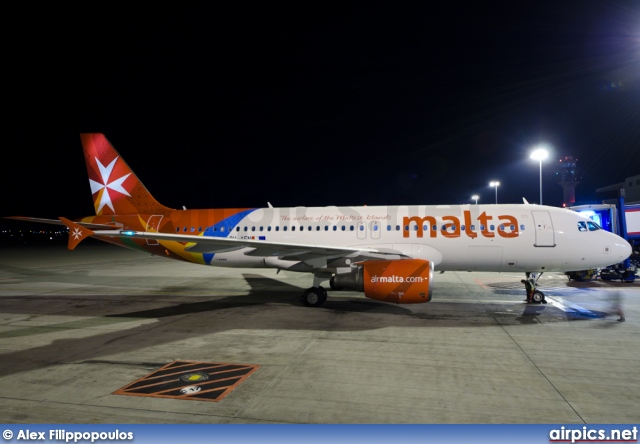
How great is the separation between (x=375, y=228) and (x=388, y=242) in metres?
0.73

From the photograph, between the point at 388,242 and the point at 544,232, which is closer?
the point at 544,232

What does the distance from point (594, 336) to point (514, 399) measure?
200 inches

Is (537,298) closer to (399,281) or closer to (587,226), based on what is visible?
(587,226)

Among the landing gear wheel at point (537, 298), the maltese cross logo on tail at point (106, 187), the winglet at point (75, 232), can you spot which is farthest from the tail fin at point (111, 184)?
the landing gear wheel at point (537, 298)

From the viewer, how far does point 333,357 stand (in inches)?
323

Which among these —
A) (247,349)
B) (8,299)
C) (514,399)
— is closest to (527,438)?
(514,399)

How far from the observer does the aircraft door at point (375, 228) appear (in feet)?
47.0

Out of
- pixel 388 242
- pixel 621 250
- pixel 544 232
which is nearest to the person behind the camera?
pixel 621 250

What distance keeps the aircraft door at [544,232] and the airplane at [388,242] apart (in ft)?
0.10

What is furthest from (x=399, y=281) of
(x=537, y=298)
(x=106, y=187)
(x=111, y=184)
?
(x=106, y=187)

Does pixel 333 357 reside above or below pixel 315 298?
below

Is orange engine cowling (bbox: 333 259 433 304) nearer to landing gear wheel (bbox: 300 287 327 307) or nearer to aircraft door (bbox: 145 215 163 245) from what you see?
landing gear wheel (bbox: 300 287 327 307)

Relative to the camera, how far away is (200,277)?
22.5m

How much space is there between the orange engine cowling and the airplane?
0.03 m
